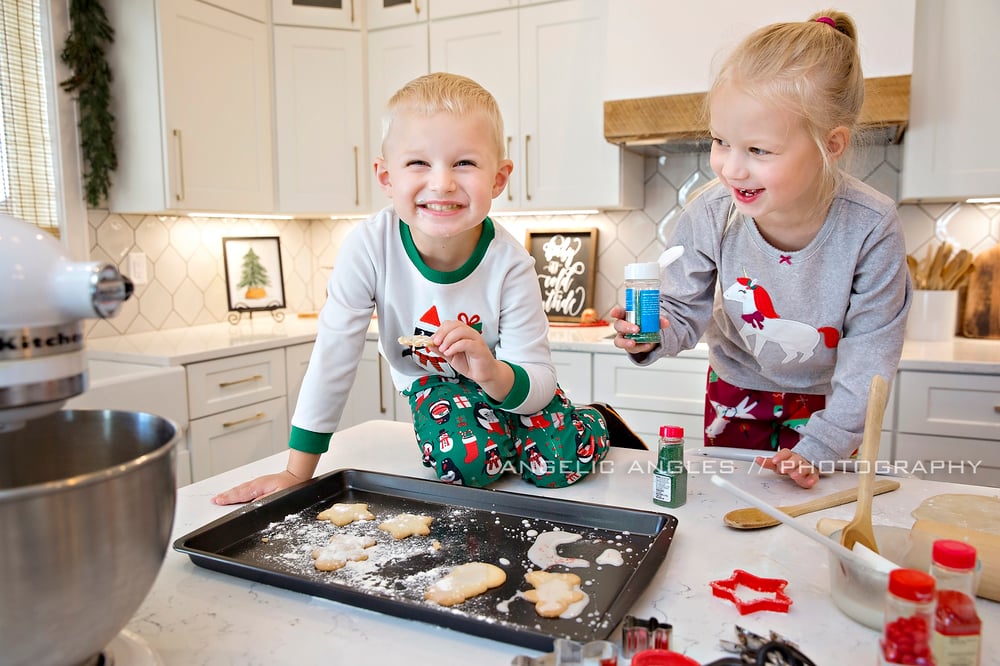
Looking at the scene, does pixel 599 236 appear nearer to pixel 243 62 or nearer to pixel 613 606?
pixel 243 62

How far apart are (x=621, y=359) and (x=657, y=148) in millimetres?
835

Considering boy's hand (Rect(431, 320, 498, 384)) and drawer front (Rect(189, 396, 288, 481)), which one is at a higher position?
boy's hand (Rect(431, 320, 498, 384))

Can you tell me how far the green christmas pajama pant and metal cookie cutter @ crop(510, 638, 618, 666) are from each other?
50cm

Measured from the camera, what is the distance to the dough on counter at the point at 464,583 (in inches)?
27.0

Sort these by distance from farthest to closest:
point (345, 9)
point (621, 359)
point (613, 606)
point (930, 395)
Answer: point (345, 9)
point (621, 359)
point (930, 395)
point (613, 606)

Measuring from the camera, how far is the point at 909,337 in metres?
2.39

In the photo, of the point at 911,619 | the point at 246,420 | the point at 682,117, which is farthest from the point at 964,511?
the point at 246,420

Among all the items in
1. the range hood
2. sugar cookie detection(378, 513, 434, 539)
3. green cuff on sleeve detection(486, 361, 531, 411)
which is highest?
the range hood

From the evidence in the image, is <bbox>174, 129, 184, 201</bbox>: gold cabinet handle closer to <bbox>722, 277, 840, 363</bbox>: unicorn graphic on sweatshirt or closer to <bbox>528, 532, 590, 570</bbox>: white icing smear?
<bbox>722, 277, 840, 363</bbox>: unicorn graphic on sweatshirt

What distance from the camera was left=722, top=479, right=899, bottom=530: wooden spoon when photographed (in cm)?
86

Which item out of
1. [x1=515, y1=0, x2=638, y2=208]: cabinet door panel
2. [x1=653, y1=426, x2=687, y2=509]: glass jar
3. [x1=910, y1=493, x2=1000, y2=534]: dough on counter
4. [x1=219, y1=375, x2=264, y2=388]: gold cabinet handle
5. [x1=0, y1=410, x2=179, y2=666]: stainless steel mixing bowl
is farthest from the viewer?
[x1=515, y1=0, x2=638, y2=208]: cabinet door panel

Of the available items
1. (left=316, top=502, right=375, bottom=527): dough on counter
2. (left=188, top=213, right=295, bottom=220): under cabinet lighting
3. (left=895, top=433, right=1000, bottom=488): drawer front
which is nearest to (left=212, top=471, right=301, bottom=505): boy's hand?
(left=316, top=502, right=375, bottom=527): dough on counter

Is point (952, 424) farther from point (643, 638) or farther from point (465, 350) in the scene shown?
point (643, 638)

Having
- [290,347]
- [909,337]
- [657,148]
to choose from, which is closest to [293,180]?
[290,347]
